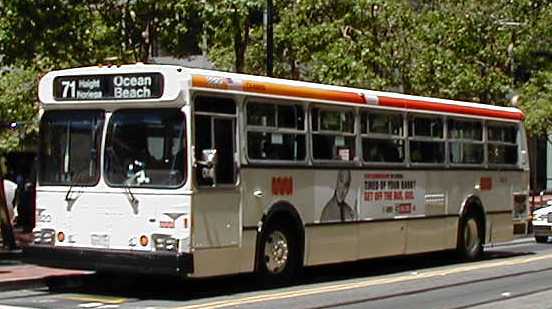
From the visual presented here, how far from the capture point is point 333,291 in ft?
50.5

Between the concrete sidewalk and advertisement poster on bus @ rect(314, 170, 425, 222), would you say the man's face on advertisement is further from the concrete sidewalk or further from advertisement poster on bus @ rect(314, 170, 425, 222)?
the concrete sidewalk

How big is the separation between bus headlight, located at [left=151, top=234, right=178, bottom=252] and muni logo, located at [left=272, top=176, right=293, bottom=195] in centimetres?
216

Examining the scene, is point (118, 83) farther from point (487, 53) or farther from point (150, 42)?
point (487, 53)

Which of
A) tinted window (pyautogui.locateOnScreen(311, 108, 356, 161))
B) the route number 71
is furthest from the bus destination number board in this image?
tinted window (pyautogui.locateOnScreen(311, 108, 356, 161))

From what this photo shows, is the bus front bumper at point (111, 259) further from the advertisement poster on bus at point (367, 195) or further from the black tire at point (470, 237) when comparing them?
the black tire at point (470, 237)

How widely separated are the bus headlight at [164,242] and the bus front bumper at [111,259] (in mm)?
82

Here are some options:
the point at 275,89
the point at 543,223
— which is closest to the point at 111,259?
the point at 275,89

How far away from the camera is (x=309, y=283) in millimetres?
16594

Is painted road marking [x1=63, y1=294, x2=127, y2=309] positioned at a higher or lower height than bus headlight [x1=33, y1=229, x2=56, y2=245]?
lower

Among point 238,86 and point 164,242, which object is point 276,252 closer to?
point 164,242

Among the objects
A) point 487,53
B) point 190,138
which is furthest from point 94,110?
point 487,53

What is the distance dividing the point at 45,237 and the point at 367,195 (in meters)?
5.40

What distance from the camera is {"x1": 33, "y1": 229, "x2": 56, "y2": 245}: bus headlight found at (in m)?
14.7

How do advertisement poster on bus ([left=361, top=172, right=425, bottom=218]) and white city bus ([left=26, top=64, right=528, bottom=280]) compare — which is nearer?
white city bus ([left=26, top=64, right=528, bottom=280])
